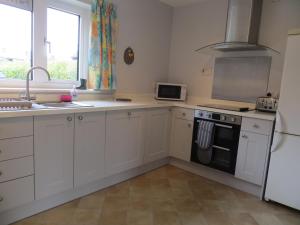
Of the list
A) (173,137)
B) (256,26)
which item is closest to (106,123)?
(173,137)

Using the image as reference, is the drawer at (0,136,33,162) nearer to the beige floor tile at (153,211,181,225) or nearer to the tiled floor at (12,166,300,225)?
the tiled floor at (12,166,300,225)

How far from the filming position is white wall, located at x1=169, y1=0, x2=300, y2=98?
109 inches

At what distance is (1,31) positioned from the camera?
216 cm

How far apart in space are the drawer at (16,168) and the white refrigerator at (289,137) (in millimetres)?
2220

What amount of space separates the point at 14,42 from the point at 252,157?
8.84ft

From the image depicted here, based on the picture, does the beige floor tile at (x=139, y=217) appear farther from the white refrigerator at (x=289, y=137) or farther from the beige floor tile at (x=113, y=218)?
the white refrigerator at (x=289, y=137)

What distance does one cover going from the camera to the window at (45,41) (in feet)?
7.25

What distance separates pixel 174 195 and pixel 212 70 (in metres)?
1.84

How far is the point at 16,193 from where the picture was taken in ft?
5.77

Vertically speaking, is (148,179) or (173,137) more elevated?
(173,137)

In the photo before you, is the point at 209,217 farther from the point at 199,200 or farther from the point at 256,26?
the point at 256,26

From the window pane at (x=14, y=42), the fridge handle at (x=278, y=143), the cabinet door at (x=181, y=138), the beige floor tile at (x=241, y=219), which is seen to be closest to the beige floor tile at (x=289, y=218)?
the beige floor tile at (x=241, y=219)

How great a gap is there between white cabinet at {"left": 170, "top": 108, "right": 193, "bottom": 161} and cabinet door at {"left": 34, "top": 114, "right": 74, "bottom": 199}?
1494mm

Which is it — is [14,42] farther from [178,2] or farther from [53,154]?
[178,2]
